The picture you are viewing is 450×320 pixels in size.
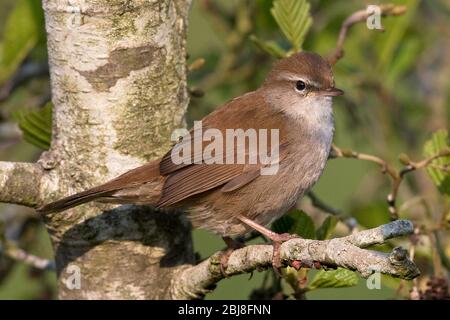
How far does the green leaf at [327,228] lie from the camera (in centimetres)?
385

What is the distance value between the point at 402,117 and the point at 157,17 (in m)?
2.59

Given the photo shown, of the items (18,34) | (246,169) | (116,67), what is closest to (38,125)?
(116,67)

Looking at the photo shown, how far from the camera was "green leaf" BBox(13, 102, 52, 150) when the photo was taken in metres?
4.07

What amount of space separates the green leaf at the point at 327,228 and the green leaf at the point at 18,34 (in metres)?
2.17

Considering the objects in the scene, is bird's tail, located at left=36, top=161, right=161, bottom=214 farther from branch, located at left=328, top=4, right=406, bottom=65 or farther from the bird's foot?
branch, located at left=328, top=4, right=406, bottom=65

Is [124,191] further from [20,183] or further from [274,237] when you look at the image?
[274,237]

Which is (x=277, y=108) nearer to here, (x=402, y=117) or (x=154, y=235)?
(x=154, y=235)

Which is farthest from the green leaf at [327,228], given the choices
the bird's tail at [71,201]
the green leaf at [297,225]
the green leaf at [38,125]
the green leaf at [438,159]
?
the green leaf at [38,125]

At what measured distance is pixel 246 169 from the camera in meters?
4.26

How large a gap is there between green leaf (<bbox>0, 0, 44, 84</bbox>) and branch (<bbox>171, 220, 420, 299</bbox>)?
1.81 meters

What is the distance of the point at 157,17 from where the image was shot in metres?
3.71

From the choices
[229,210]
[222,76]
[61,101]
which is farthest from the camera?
[222,76]

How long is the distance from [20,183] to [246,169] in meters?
1.24

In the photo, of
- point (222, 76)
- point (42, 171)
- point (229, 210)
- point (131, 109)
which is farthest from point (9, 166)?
point (222, 76)
